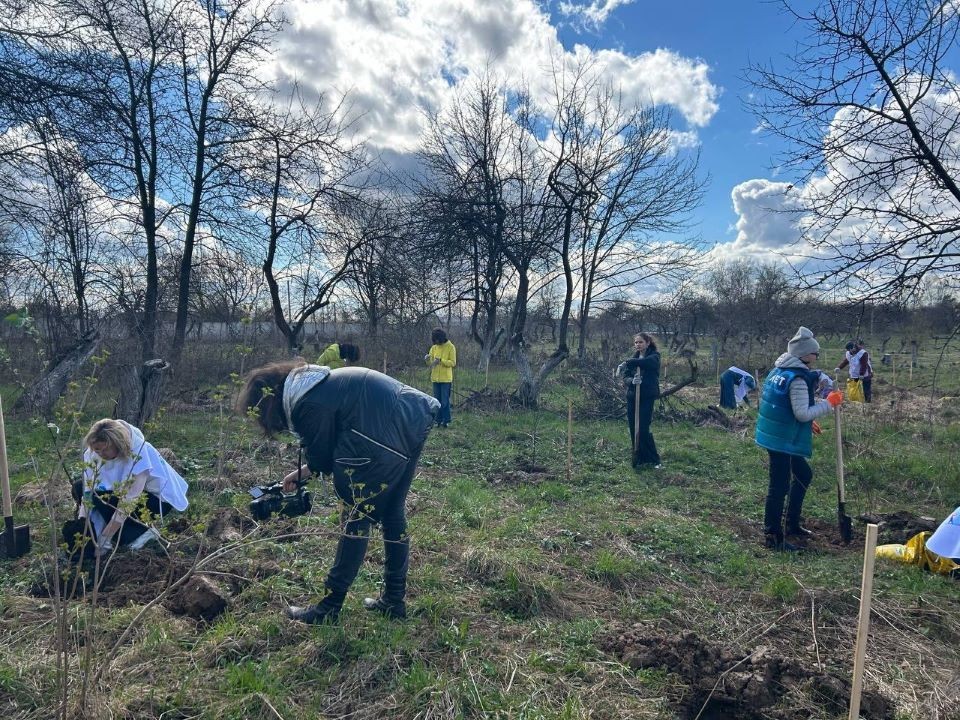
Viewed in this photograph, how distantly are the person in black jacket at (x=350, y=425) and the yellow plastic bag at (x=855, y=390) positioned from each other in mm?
12763

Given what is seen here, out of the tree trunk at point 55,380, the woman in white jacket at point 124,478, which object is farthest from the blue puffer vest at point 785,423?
the tree trunk at point 55,380

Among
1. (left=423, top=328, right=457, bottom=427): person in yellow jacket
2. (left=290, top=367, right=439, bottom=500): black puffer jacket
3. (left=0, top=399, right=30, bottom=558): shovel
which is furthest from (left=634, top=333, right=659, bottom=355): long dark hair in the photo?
(left=0, top=399, right=30, bottom=558): shovel

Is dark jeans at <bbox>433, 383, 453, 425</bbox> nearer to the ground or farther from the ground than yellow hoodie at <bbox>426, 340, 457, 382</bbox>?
nearer to the ground

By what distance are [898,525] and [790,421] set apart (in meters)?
1.74

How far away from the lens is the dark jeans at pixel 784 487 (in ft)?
15.4

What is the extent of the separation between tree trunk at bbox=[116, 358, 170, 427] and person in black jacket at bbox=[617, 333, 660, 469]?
6.29m

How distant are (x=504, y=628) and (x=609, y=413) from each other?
791 cm

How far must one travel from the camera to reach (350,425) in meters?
2.84

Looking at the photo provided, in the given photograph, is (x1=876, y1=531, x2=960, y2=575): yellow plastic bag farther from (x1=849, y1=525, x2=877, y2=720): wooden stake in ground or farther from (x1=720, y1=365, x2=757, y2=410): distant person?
(x1=720, y1=365, x2=757, y2=410): distant person

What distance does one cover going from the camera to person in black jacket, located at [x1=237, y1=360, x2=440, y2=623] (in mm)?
2785

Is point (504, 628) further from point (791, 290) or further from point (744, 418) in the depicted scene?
point (744, 418)

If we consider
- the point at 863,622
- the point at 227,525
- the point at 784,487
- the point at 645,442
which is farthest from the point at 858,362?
the point at 227,525

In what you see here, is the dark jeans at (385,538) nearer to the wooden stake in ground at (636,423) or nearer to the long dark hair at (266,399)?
the long dark hair at (266,399)

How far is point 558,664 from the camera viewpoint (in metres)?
2.97
